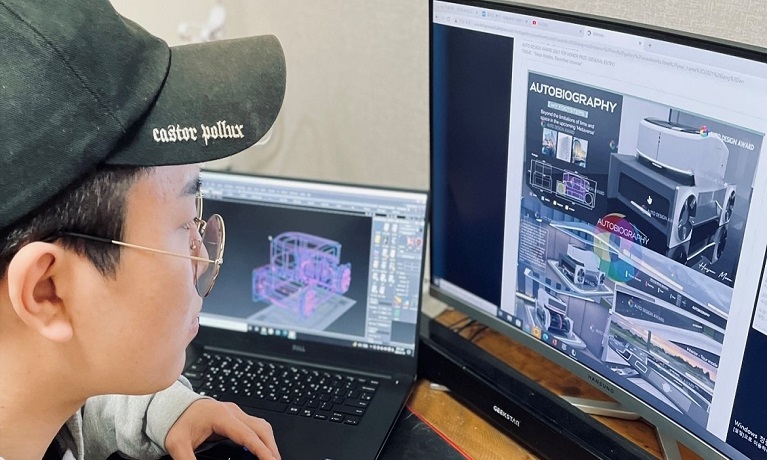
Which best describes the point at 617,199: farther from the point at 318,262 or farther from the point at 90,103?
the point at 90,103

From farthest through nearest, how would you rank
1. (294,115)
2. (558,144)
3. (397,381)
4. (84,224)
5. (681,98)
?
(294,115) < (397,381) < (558,144) < (681,98) < (84,224)

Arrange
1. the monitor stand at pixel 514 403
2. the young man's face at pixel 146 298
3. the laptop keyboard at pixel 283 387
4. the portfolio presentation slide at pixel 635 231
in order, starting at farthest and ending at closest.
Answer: the laptop keyboard at pixel 283 387 → the monitor stand at pixel 514 403 → the portfolio presentation slide at pixel 635 231 → the young man's face at pixel 146 298

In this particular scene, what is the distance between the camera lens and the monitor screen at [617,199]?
74 centimetres

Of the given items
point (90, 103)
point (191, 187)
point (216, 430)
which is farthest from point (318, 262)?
point (90, 103)

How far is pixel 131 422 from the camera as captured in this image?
3.07 feet

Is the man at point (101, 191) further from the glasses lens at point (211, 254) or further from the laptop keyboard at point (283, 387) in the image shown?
the laptop keyboard at point (283, 387)

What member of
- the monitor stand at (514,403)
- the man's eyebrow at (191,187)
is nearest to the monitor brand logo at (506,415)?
the monitor stand at (514,403)

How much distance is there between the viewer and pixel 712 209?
2.47 ft

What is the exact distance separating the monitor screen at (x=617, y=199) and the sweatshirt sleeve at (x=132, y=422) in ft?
1.45

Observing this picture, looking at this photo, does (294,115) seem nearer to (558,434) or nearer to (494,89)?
(494,89)

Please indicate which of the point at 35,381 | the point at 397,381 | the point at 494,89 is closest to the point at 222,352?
the point at 397,381

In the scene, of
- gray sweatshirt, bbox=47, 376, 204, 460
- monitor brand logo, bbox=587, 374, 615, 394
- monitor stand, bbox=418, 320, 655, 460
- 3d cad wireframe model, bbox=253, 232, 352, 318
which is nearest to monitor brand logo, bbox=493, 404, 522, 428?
monitor stand, bbox=418, 320, 655, 460

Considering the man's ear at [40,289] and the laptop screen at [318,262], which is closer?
the man's ear at [40,289]

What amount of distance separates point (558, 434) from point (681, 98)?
424 millimetres
